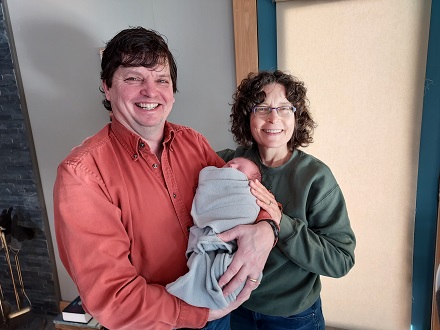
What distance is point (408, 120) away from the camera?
1.54m

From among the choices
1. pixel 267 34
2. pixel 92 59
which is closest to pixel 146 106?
pixel 267 34

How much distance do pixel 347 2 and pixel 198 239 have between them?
1.19m

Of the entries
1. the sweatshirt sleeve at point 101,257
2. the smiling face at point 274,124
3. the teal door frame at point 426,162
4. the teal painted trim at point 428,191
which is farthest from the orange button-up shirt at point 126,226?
the teal painted trim at point 428,191

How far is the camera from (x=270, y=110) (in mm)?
1258

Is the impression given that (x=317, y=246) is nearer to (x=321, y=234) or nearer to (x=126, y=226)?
(x=321, y=234)

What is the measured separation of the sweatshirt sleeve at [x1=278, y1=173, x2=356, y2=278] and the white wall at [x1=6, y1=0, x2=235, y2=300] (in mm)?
684

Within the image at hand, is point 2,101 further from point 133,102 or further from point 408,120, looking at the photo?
point 408,120

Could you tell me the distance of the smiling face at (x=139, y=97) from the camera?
1035 millimetres

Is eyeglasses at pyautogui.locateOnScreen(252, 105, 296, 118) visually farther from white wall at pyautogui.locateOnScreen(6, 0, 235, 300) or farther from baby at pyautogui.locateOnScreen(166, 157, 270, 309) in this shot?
white wall at pyautogui.locateOnScreen(6, 0, 235, 300)

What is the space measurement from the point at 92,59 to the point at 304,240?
144 cm

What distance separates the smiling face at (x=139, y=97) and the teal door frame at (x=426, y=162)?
712 millimetres

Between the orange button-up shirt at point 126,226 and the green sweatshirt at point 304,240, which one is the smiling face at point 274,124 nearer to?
the green sweatshirt at point 304,240

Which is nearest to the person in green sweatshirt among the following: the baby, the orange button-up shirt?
the baby

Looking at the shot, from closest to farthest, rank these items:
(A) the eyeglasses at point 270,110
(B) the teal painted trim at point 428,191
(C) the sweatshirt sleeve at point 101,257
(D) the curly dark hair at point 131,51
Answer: (C) the sweatshirt sleeve at point 101,257
(D) the curly dark hair at point 131,51
(A) the eyeglasses at point 270,110
(B) the teal painted trim at point 428,191
